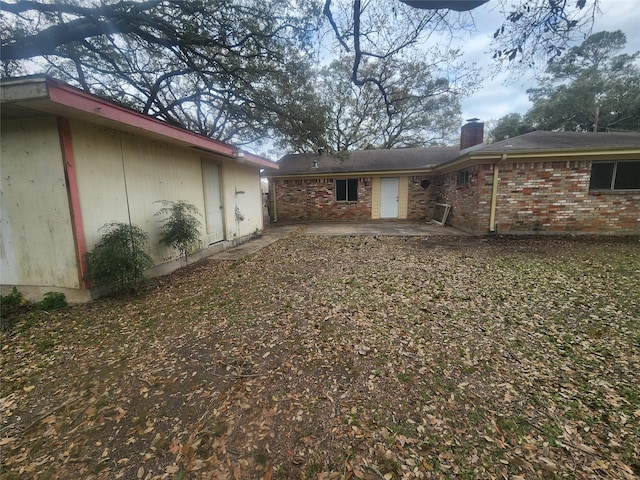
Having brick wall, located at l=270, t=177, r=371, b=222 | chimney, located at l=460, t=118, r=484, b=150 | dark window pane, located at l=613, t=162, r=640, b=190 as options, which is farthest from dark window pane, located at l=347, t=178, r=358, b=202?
dark window pane, located at l=613, t=162, r=640, b=190

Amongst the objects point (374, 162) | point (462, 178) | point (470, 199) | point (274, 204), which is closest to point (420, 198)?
point (374, 162)

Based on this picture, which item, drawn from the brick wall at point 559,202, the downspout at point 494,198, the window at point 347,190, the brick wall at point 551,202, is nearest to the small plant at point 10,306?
the brick wall at point 551,202

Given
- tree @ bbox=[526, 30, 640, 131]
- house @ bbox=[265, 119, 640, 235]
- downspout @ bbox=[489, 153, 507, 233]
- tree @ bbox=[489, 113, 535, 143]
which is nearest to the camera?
house @ bbox=[265, 119, 640, 235]

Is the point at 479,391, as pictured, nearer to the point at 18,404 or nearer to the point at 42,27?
the point at 18,404

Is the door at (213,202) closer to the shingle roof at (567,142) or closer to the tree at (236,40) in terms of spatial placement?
the tree at (236,40)

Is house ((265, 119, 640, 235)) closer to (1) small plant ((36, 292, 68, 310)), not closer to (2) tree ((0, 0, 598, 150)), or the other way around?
(2) tree ((0, 0, 598, 150))

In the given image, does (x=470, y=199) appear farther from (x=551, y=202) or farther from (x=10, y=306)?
(x=10, y=306)

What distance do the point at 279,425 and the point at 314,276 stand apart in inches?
125

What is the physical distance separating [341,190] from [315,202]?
132 cm

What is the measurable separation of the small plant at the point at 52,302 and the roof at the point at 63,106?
2.30 metres

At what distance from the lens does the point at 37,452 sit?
1.73m

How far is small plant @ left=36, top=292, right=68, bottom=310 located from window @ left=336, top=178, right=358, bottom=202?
10472 millimetres

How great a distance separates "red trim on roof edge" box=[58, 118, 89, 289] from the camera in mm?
3533

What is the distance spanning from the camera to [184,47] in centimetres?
669
